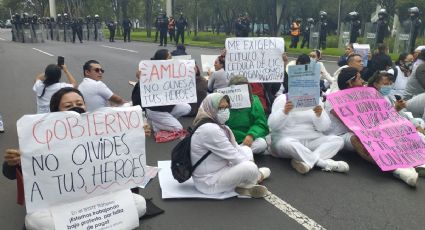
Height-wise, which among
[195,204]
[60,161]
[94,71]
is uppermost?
[94,71]

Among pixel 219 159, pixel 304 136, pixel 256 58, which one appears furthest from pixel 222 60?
pixel 219 159

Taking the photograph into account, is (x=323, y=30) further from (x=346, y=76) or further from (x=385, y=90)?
(x=346, y=76)

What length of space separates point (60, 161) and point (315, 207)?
8.16 feet

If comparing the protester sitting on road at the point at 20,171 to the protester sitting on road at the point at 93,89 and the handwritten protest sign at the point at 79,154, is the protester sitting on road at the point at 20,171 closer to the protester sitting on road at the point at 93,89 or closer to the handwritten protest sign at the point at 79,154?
the handwritten protest sign at the point at 79,154

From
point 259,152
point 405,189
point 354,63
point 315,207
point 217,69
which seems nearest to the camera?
point 315,207

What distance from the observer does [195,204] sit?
14.5 feet

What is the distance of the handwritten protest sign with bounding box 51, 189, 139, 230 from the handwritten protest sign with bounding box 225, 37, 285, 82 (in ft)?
12.8

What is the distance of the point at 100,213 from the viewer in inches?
142

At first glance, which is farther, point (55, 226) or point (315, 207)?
point (315, 207)

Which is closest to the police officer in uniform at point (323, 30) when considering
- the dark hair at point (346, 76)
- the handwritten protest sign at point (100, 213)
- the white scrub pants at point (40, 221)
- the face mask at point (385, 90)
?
the face mask at point (385, 90)

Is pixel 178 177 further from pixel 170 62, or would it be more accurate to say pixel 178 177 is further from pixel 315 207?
A: pixel 170 62

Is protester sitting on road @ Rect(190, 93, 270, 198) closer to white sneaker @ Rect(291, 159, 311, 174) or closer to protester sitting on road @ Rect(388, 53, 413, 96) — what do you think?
white sneaker @ Rect(291, 159, 311, 174)

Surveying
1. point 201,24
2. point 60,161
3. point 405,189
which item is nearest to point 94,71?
point 60,161

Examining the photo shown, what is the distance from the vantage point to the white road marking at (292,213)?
396 centimetres
